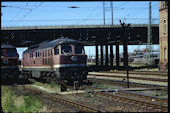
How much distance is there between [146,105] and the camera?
36.9 ft

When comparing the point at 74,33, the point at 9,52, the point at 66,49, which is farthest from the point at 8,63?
the point at 74,33

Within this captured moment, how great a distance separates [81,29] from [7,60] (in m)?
26.6

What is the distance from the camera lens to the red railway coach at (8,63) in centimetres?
2247

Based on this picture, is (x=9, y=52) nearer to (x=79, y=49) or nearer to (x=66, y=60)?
(x=66, y=60)

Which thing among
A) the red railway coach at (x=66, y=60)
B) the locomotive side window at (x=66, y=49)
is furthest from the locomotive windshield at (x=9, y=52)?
the locomotive side window at (x=66, y=49)

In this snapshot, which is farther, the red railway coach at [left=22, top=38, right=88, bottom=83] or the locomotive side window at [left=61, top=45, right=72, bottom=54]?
the locomotive side window at [left=61, top=45, right=72, bottom=54]

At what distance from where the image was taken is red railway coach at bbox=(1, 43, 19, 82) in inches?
885

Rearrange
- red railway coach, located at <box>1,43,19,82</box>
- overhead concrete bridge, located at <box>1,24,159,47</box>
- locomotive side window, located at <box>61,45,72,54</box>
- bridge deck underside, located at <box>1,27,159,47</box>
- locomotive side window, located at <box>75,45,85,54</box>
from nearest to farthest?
locomotive side window, located at <box>61,45,72,54</box>, locomotive side window, located at <box>75,45,85,54</box>, red railway coach, located at <box>1,43,19,82</box>, overhead concrete bridge, located at <box>1,24,159,47</box>, bridge deck underside, located at <box>1,27,159,47</box>

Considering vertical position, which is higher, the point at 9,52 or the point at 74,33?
the point at 74,33

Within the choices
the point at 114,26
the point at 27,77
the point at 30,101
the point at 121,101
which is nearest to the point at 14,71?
the point at 27,77

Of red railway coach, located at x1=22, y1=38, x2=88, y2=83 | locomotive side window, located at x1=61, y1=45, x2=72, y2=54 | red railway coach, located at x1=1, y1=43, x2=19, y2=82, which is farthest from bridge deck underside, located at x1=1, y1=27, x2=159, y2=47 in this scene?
locomotive side window, located at x1=61, y1=45, x2=72, y2=54

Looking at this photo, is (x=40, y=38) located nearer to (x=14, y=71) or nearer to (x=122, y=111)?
(x=14, y=71)

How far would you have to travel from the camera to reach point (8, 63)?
22734 millimetres

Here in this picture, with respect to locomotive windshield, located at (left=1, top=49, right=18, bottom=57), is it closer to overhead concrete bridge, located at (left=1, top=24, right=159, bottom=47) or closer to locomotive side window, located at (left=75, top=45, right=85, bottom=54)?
locomotive side window, located at (left=75, top=45, right=85, bottom=54)
